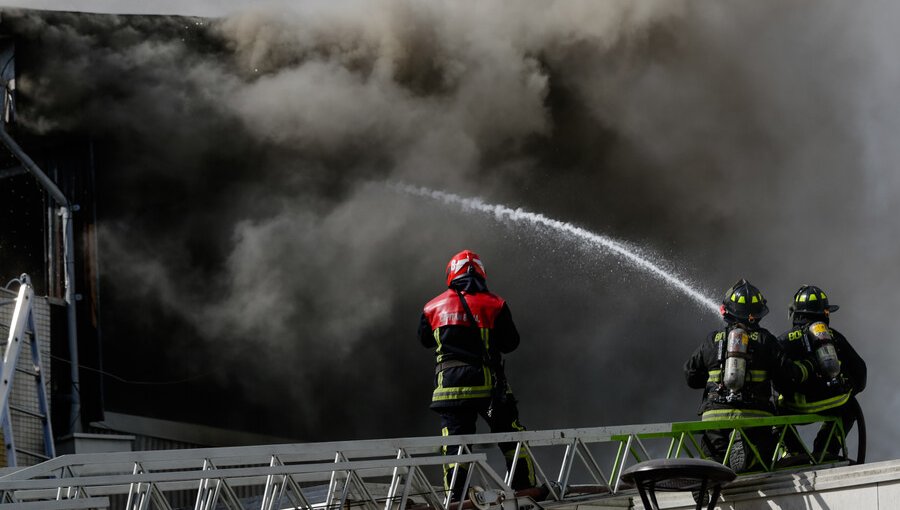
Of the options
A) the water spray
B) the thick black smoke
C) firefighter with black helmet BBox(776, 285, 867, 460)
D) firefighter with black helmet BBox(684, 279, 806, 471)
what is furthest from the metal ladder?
firefighter with black helmet BBox(776, 285, 867, 460)

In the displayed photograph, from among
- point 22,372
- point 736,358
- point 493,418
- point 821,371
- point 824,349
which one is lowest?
point 493,418

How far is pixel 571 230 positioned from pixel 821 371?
731cm

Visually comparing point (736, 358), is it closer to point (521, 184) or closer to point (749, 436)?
point (749, 436)

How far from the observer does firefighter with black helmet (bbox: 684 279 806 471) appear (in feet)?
27.1

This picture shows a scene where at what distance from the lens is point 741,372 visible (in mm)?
8242

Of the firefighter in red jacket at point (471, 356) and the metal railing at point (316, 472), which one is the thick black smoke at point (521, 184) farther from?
the firefighter in red jacket at point (471, 356)

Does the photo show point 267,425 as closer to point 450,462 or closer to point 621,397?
point 621,397

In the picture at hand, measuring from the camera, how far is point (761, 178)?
15.9 meters

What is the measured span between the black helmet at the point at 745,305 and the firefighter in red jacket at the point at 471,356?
174 centimetres

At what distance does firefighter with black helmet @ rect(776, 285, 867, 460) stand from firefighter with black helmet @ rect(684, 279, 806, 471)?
24cm

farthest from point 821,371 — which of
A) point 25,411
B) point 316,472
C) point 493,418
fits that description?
point 25,411

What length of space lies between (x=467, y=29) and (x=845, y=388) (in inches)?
317

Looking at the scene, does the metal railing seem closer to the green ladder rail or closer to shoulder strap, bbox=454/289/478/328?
the green ladder rail

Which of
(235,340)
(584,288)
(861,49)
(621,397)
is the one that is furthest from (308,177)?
(861,49)
